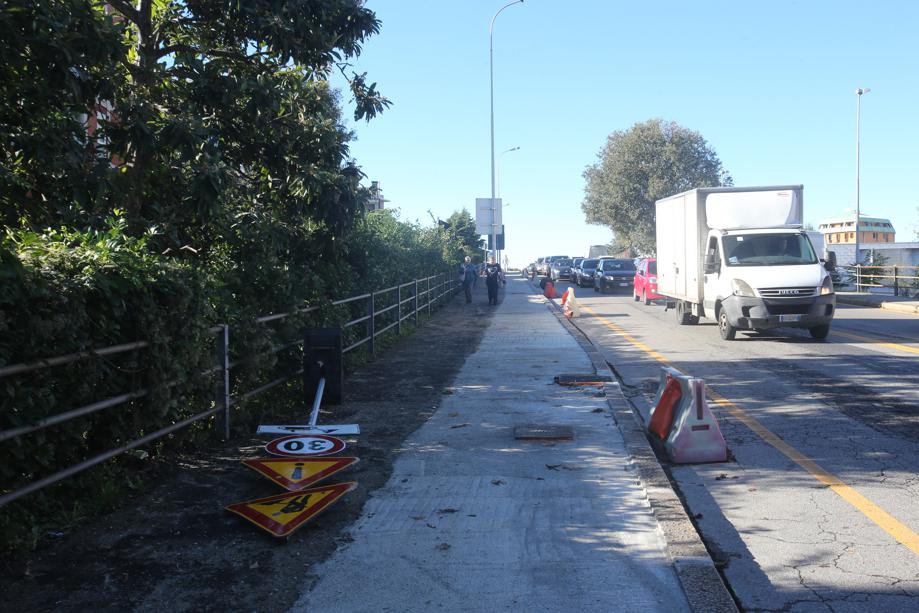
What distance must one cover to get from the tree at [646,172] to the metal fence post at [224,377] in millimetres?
64323

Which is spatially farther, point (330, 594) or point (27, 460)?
point (27, 460)

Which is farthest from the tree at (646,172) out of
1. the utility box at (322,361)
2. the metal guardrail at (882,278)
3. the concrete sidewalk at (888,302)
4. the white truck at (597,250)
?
the utility box at (322,361)

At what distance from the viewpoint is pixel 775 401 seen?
9.47 metres

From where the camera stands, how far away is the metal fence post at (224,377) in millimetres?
7285

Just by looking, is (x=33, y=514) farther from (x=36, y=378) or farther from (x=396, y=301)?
(x=396, y=301)

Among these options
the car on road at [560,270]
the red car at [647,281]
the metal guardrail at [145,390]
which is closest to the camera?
the metal guardrail at [145,390]

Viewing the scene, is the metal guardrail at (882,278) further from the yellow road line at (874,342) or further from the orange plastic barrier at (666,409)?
the orange plastic barrier at (666,409)

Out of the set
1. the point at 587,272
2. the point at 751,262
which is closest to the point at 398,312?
the point at 751,262

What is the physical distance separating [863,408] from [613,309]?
19002mm

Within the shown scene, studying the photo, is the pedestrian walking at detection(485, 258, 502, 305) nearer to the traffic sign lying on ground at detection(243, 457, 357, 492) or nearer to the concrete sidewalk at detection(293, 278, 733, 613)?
the concrete sidewalk at detection(293, 278, 733, 613)

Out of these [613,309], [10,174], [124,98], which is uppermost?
[124,98]

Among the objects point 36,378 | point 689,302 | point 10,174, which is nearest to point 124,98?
point 10,174

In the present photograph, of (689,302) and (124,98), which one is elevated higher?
(124,98)

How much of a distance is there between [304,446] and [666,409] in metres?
→ 3.33
